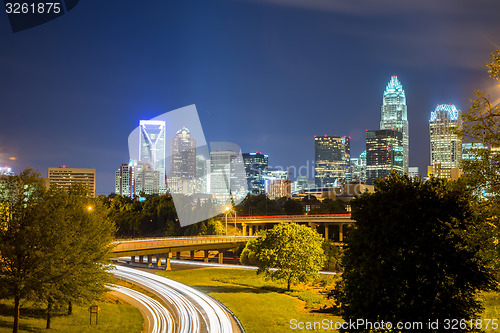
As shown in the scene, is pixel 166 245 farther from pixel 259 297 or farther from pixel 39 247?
pixel 39 247

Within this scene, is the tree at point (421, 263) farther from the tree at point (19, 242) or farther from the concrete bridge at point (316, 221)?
the concrete bridge at point (316, 221)

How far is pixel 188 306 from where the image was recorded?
4584cm

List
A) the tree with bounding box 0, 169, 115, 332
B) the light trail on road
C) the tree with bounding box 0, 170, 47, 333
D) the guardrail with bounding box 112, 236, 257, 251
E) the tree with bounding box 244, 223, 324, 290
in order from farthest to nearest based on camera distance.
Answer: the guardrail with bounding box 112, 236, 257, 251 < the tree with bounding box 244, 223, 324, 290 < the light trail on road < the tree with bounding box 0, 169, 115, 332 < the tree with bounding box 0, 170, 47, 333

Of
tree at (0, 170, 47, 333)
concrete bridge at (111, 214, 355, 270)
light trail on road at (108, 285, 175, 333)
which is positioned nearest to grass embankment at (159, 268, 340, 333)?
concrete bridge at (111, 214, 355, 270)

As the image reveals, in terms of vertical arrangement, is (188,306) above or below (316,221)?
below

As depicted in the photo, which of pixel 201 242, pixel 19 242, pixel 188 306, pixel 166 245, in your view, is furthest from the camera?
pixel 201 242

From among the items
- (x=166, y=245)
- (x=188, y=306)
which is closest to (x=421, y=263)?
(x=188, y=306)

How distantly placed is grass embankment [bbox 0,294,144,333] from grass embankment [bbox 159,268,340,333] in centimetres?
962

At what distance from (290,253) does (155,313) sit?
72.0ft

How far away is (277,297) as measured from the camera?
53969mm

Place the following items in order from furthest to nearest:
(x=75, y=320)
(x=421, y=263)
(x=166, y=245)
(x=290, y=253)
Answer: (x=166, y=245)
(x=290, y=253)
(x=75, y=320)
(x=421, y=263)

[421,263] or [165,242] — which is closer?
[421,263]

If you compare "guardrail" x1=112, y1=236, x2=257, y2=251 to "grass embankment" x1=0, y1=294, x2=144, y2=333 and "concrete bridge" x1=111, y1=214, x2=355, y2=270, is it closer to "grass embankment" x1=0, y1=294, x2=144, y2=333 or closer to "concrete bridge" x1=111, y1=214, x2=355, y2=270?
"concrete bridge" x1=111, y1=214, x2=355, y2=270

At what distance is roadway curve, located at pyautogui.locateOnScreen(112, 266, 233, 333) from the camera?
3758cm
